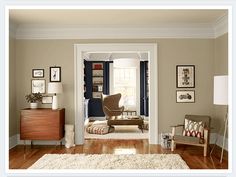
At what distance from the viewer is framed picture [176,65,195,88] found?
22.2 ft

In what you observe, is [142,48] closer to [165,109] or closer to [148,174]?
[165,109]

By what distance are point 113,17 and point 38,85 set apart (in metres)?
2.35

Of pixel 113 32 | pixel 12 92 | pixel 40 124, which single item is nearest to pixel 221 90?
pixel 113 32

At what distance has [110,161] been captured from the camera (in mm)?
5117

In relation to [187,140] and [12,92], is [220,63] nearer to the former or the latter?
[187,140]

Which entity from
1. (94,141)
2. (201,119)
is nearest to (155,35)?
(201,119)

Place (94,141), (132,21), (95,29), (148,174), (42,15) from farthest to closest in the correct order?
(94,141), (95,29), (132,21), (42,15), (148,174)

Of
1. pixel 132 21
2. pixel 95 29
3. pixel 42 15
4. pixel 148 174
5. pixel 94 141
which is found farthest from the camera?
pixel 94 141

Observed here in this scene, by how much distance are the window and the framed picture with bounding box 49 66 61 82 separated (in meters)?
5.14

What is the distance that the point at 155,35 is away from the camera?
673 centimetres

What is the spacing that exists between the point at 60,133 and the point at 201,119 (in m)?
3.00

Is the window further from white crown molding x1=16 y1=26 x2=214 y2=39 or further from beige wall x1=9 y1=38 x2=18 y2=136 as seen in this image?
beige wall x1=9 y1=38 x2=18 y2=136

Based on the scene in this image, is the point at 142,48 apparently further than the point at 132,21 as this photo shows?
Yes

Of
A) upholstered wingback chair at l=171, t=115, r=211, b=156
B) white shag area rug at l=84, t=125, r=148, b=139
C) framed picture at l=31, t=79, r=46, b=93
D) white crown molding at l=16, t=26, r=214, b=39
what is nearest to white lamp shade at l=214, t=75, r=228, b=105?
upholstered wingback chair at l=171, t=115, r=211, b=156
